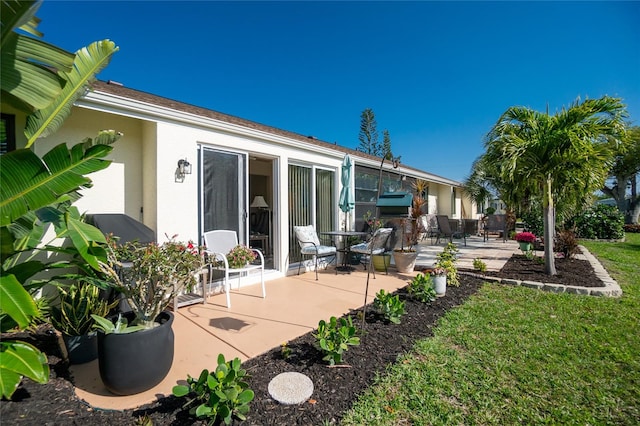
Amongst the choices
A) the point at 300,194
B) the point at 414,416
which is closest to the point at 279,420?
the point at 414,416

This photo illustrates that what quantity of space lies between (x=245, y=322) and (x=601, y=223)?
19318 millimetres

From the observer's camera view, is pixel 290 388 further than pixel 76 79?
Yes

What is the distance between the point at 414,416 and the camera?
2.19 metres

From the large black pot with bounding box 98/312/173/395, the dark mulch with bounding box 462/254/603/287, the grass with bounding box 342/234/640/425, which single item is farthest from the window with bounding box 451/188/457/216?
the large black pot with bounding box 98/312/173/395

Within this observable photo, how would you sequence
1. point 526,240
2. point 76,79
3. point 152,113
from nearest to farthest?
point 76,79, point 152,113, point 526,240

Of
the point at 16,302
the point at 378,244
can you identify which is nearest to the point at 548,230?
the point at 378,244

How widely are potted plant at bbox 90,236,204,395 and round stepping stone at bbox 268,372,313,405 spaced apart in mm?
1031

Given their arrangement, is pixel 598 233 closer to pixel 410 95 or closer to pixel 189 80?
pixel 410 95

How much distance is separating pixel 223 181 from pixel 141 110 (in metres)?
1.74

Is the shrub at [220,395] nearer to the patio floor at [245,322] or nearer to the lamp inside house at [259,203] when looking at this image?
the patio floor at [245,322]

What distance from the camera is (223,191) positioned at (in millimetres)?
5469

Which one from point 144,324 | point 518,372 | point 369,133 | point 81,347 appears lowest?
point 518,372

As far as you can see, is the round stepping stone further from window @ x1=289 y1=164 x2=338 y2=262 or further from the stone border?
the stone border

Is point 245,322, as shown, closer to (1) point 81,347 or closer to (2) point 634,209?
(1) point 81,347
